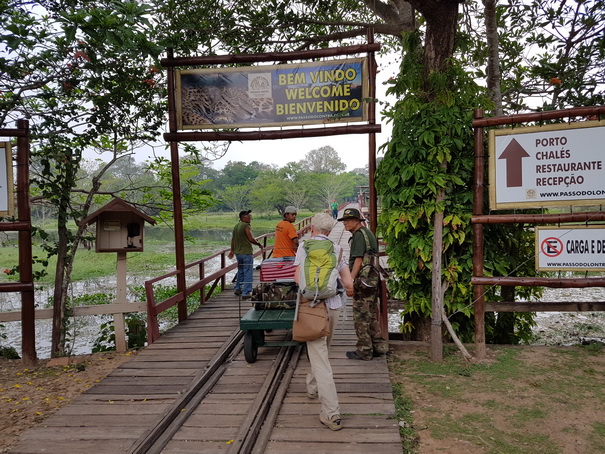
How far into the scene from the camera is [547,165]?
16.9 feet

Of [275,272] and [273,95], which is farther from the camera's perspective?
[273,95]

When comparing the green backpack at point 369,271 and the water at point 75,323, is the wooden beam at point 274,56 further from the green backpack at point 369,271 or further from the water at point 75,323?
the water at point 75,323

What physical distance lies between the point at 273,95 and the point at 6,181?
3956mm

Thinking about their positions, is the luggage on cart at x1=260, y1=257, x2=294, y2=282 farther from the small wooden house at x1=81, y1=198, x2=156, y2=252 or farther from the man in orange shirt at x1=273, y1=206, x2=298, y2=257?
the small wooden house at x1=81, y1=198, x2=156, y2=252

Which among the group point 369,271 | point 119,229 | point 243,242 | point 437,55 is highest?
point 437,55

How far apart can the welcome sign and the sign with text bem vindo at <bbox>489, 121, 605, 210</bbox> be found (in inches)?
95.9

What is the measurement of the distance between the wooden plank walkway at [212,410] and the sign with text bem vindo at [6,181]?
259 centimetres

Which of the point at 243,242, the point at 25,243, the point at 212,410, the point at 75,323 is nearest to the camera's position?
the point at 212,410

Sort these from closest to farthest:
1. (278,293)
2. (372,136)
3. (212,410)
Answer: (212,410) → (278,293) → (372,136)

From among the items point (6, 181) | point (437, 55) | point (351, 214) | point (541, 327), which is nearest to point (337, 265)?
point (351, 214)

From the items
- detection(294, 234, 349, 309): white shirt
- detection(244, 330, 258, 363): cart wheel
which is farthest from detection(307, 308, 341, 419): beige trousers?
detection(244, 330, 258, 363): cart wheel

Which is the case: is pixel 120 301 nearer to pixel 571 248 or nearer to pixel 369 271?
pixel 369 271

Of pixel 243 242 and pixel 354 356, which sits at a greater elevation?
pixel 243 242

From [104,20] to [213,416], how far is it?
13.6 ft
